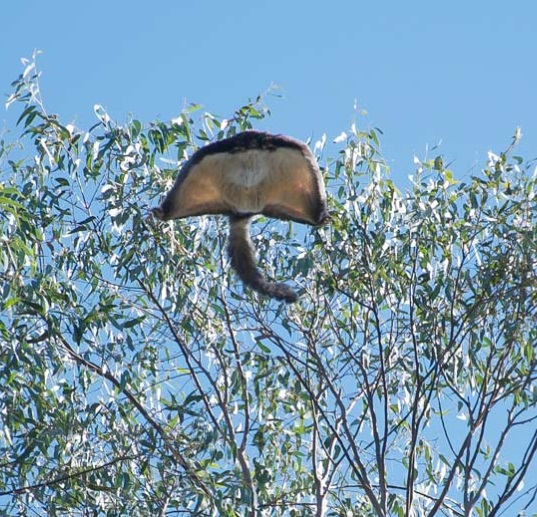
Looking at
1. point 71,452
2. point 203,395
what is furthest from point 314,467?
point 71,452

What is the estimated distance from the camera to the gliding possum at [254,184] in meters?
8.76

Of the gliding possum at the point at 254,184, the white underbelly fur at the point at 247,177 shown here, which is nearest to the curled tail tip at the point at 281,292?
the gliding possum at the point at 254,184

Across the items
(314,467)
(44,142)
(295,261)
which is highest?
(44,142)

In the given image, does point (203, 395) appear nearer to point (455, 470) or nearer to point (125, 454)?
point (125, 454)

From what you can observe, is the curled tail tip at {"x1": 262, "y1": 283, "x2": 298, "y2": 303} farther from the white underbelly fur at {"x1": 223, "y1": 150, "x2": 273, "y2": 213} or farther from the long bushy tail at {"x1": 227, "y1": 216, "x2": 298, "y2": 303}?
the white underbelly fur at {"x1": 223, "y1": 150, "x2": 273, "y2": 213}

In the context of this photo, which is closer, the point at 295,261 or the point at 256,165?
the point at 256,165

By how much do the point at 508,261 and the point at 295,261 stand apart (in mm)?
1272

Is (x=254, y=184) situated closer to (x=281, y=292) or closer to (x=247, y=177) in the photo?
(x=247, y=177)

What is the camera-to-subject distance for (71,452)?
10102mm

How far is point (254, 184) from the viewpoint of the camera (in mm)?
8938

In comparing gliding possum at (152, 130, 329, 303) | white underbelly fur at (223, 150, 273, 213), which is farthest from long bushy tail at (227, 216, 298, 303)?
white underbelly fur at (223, 150, 273, 213)

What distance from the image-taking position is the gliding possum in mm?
8758

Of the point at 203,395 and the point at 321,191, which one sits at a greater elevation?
the point at 321,191

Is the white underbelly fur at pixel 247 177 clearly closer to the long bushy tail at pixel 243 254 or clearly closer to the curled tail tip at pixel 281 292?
the long bushy tail at pixel 243 254
